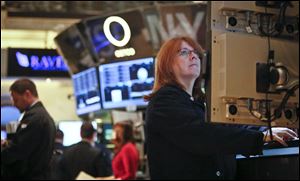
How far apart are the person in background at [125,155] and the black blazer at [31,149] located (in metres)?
2.13

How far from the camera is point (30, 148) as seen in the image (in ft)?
12.5

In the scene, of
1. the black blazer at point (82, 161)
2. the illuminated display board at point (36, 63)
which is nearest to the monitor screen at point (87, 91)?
the illuminated display board at point (36, 63)

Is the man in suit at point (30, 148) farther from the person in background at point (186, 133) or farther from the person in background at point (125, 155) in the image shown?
the person in background at point (125, 155)

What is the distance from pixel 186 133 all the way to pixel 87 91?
4.74 m

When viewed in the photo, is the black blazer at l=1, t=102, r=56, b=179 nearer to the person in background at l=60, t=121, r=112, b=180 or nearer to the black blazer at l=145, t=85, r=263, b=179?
the person in background at l=60, t=121, r=112, b=180

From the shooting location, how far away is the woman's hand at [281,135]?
7.13ft

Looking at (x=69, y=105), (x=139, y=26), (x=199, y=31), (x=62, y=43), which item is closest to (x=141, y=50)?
(x=139, y=26)

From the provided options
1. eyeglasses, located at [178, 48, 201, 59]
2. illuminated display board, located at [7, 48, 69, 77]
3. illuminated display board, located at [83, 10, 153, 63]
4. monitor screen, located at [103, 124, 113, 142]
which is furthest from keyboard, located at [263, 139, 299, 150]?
monitor screen, located at [103, 124, 113, 142]

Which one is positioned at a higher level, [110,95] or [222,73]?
[222,73]

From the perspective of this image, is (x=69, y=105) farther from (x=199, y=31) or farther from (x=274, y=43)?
(x=274, y=43)

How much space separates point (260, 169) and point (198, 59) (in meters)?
0.56

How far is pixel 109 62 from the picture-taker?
6.29 m

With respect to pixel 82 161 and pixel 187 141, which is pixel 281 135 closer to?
pixel 187 141

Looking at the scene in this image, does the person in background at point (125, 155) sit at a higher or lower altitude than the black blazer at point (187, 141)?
lower
